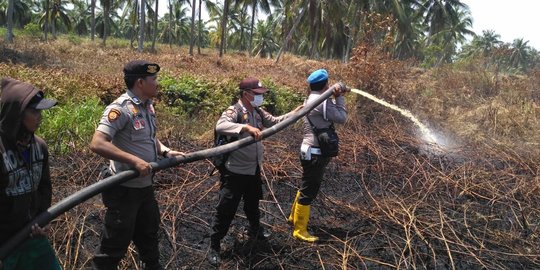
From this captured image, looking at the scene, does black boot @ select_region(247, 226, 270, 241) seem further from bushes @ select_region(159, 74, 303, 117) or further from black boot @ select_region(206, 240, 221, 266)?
bushes @ select_region(159, 74, 303, 117)

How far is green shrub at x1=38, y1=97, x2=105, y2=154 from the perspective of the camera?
5.17m

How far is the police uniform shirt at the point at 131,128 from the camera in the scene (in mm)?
2301

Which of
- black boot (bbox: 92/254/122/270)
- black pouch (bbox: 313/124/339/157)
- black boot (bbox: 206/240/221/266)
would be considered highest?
black pouch (bbox: 313/124/339/157)

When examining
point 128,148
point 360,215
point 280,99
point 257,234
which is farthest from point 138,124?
point 280,99

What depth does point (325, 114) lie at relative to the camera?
3.47 metres

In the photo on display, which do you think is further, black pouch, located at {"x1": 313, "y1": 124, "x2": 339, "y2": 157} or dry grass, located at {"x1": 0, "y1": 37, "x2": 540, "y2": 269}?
black pouch, located at {"x1": 313, "y1": 124, "x2": 339, "y2": 157}

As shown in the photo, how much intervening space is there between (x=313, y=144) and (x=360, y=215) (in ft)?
3.86

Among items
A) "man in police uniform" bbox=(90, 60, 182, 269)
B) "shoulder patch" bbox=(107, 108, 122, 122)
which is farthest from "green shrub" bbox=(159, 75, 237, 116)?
"shoulder patch" bbox=(107, 108, 122, 122)

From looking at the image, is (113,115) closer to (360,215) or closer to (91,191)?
(91,191)

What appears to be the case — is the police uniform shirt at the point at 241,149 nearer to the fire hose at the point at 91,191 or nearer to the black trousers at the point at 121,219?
the fire hose at the point at 91,191

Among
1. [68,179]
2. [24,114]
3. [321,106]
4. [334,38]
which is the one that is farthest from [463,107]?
[334,38]

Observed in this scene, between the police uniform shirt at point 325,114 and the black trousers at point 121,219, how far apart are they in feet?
5.26

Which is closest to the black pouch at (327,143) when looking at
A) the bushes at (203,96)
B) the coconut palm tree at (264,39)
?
the bushes at (203,96)

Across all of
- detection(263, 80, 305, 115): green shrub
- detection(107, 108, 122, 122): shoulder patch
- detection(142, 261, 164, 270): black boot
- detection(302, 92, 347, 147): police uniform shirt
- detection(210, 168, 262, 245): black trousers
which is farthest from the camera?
detection(263, 80, 305, 115): green shrub
